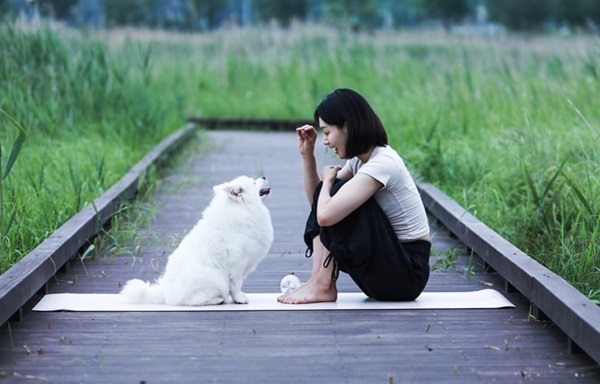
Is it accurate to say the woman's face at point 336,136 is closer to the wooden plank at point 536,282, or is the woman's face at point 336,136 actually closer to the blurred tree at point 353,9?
the wooden plank at point 536,282

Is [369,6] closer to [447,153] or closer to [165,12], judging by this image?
[165,12]

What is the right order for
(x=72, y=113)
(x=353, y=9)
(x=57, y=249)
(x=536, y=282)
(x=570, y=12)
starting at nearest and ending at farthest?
1. (x=536, y=282)
2. (x=57, y=249)
3. (x=72, y=113)
4. (x=570, y=12)
5. (x=353, y=9)

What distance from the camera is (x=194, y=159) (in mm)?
13164

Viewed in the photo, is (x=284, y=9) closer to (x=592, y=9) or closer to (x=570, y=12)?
(x=570, y=12)

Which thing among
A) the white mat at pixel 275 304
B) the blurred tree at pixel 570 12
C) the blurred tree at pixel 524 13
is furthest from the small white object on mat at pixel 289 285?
the blurred tree at pixel 524 13

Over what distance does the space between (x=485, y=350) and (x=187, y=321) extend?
5.07 ft

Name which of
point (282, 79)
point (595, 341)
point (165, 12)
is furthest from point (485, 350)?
point (165, 12)

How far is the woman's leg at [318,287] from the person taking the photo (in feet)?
17.7

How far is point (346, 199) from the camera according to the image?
5066mm

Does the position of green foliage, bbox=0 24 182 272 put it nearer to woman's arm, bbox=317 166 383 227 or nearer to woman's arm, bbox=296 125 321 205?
woman's arm, bbox=296 125 321 205

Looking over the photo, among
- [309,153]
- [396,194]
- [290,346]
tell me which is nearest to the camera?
[290,346]

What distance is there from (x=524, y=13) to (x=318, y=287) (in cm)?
4897

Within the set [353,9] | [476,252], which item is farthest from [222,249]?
[353,9]

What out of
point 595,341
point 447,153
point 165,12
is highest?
point 595,341
